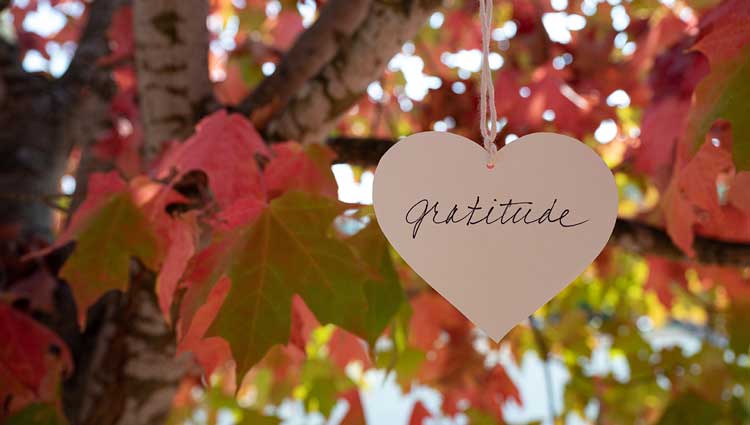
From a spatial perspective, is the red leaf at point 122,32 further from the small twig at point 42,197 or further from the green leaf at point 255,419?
the green leaf at point 255,419

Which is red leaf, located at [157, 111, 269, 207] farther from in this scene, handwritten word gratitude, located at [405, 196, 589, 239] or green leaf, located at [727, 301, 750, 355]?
green leaf, located at [727, 301, 750, 355]

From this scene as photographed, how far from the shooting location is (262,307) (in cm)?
A: 55

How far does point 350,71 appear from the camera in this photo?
81cm

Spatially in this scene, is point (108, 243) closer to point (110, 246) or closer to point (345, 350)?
point (110, 246)

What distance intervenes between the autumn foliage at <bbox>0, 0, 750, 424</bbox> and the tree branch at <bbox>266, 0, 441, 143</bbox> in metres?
0.04

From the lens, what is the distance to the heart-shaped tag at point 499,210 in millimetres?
444

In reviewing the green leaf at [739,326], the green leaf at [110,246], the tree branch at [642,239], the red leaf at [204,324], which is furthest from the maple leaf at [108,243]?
the green leaf at [739,326]

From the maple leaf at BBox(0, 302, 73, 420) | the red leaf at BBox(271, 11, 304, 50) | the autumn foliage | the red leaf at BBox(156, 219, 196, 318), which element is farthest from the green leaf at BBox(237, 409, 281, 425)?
the red leaf at BBox(271, 11, 304, 50)

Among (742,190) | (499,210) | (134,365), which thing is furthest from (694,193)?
(134,365)

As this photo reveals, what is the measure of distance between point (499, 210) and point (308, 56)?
1.54ft

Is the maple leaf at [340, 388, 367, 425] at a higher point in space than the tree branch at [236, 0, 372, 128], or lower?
lower

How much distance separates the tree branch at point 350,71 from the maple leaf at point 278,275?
284mm

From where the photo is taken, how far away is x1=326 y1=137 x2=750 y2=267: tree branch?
900mm

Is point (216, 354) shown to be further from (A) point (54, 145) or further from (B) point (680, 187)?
(A) point (54, 145)
